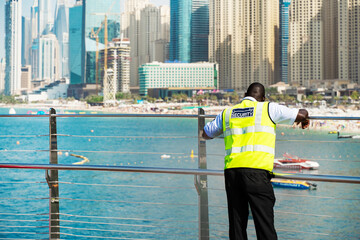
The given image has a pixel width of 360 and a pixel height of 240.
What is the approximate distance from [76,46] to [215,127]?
5460 inches

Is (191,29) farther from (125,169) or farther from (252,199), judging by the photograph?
(252,199)

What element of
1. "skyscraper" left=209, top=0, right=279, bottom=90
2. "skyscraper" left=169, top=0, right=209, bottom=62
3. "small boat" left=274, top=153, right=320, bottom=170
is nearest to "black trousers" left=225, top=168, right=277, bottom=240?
"small boat" left=274, top=153, right=320, bottom=170

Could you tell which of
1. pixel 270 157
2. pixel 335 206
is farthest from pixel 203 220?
pixel 335 206

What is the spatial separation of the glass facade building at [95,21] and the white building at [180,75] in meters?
31.6

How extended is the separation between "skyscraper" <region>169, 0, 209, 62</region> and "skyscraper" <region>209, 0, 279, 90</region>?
38.4 ft

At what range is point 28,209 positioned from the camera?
20.2m

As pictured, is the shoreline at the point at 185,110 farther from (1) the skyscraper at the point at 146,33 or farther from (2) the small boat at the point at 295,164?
(1) the skyscraper at the point at 146,33

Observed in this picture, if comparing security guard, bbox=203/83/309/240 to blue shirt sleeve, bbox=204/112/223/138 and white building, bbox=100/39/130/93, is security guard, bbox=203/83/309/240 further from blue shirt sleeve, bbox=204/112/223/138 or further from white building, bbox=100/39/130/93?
white building, bbox=100/39/130/93

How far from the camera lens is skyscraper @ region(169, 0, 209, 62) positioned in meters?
115

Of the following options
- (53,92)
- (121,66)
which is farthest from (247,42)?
(53,92)

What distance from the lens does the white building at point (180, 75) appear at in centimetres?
10275

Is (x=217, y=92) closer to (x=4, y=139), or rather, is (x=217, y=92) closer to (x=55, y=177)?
(x=4, y=139)

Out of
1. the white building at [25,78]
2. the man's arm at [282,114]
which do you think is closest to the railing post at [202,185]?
the man's arm at [282,114]

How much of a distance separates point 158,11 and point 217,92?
151 ft
